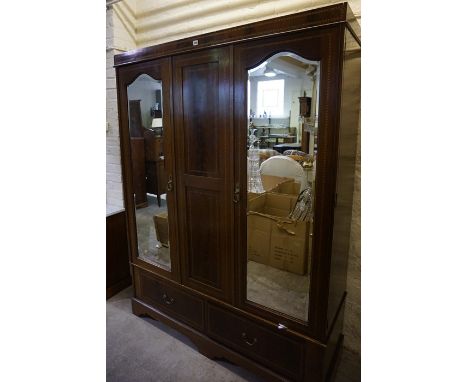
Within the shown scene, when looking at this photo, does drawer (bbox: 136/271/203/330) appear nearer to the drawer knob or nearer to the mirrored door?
the mirrored door

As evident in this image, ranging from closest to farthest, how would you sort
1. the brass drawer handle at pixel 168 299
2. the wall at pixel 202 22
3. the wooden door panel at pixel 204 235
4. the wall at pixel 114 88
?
the wooden door panel at pixel 204 235 → the wall at pixel 202 22 → the brass drawer handle at pixel 168 299 → the wall at pixel 114 88

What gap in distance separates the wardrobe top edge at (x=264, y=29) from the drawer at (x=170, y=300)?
1.50m

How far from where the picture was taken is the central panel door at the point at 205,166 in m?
1.53

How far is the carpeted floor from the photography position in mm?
1838

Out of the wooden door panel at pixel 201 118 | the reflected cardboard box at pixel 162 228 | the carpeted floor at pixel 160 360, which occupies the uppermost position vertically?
the wooden door panel at pixel 201 118

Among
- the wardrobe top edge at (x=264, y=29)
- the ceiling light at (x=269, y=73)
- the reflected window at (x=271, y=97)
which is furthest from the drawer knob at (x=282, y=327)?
the wardrobe top edge at (x=264, y=29)

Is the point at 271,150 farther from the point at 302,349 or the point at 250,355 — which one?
the point at 250,355

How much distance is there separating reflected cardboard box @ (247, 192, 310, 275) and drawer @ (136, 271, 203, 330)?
0.59 m

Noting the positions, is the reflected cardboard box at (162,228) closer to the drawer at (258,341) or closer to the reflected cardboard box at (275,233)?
the drawer at (258,341)

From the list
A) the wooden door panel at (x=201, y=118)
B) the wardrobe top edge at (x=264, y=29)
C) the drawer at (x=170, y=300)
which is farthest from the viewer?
the drawer at (x=170, y=300)

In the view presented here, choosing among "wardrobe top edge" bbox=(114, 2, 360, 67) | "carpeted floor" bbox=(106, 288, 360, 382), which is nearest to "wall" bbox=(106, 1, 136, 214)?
"wardrobe top edge" bbox=(114, 2, 360, 67)

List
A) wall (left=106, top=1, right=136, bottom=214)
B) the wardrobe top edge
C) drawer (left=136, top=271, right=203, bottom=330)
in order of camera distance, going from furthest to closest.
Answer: wall (left=106, top=1, right=136, bottom=214) → drawer (left=136, top=271, right=203, bottom=330) → the wardrobe top edge
